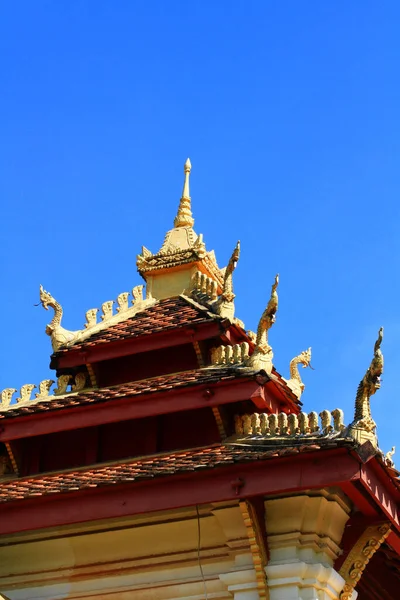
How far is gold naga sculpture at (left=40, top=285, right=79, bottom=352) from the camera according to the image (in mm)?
15680

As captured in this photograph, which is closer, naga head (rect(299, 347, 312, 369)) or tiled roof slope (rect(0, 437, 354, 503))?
tiled roof slope (rect(0, 437, 354, 503))

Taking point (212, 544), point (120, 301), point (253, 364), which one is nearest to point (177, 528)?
point (212, 544)

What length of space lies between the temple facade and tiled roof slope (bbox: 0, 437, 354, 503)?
0.03 metres

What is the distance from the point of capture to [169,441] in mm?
13680

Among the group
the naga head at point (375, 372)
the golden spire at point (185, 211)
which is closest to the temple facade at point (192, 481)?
the naga head at point (375, 372)

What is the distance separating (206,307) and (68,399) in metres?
2.25

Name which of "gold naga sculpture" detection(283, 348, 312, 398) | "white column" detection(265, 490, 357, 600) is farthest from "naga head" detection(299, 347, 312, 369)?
"white column" detection(265, 490, 357, 600)

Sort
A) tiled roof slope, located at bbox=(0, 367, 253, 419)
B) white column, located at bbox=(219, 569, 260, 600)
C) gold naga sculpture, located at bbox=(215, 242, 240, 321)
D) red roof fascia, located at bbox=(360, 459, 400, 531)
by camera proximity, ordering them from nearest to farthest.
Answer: red roof fascia, located at bbox=(360, 459, 400, 531) → white column, located at bbox=(219, 569, 260, 600) → tiled roof slope, located at bbox=(0, 367, 253, 419) → gold naga sculpture, located at bbox=(215, 242, 240, 321)

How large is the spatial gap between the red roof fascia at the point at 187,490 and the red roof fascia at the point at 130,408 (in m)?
1.62

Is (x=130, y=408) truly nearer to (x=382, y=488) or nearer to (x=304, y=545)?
(x=304, y=545)

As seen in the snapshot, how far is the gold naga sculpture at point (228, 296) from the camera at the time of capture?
14648 mm

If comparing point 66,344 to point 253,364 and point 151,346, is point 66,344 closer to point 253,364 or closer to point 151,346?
point 151,346

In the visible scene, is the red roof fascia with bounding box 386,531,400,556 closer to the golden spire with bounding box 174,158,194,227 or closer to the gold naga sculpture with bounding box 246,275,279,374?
the gold naga sculpture with bounding box 246,275,279,374

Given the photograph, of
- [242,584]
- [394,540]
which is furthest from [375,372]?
[242,584]
